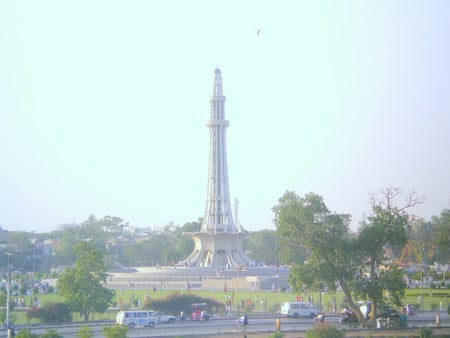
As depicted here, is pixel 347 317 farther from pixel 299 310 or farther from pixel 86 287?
pixel 86 287

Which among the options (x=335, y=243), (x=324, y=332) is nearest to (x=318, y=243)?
(x=335, y=243)

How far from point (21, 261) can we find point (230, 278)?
130 ft

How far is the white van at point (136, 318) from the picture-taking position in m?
36.7

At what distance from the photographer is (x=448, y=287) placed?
59.2 m

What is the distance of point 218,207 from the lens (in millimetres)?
84500

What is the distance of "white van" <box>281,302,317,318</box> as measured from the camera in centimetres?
4075

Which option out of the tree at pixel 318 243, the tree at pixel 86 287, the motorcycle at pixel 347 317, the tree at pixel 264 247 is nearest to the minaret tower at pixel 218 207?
the tree at pixel 264 247

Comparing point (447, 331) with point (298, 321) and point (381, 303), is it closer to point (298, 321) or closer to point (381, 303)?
point (381, 303)

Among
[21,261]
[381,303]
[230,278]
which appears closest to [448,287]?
[230,278]

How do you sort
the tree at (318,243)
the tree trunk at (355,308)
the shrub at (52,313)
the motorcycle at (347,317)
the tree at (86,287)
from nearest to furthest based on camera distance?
the tree trunk at (355,308)
the motorcycle at (347,317)
the tree at (318,243)
the shrub at (52,313)
the tree at (86,287)

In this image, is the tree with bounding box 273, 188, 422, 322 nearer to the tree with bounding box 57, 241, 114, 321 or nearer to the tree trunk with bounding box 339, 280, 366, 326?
the tree trunk with bounding box 339, 280, 366, 326

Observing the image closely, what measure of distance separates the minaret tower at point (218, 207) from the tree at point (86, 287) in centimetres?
4215

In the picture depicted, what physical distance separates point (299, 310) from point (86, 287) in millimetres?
10499

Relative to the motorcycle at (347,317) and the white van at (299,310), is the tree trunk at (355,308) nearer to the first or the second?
the motorcycle at (347,317)
